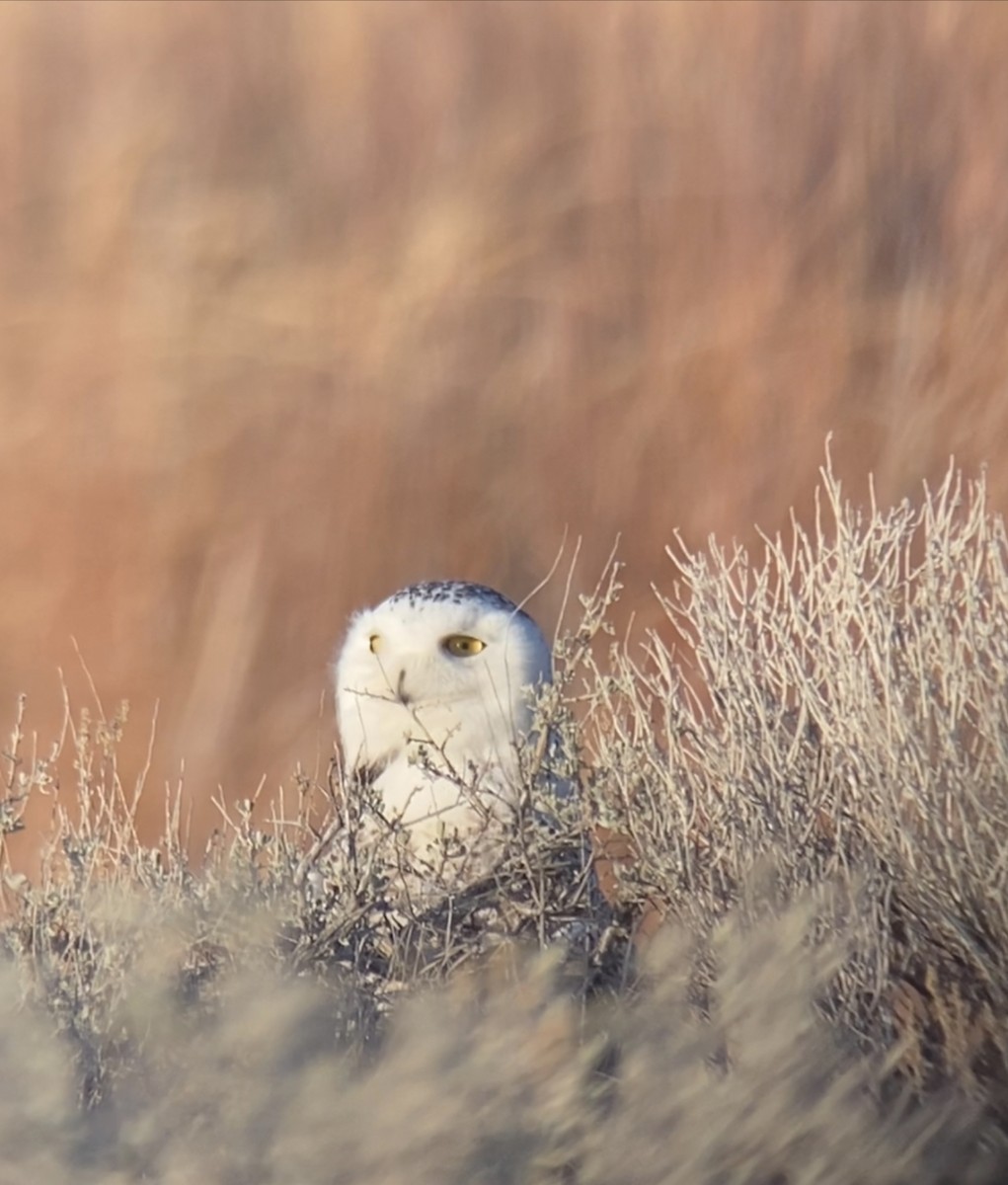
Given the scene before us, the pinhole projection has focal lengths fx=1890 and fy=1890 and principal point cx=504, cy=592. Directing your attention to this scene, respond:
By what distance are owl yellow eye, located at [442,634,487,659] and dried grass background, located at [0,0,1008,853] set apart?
150 centimetres

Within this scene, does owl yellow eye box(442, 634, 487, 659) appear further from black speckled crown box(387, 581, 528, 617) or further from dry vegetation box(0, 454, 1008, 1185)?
dry vegetation box(0, 454, 1008, 1185)

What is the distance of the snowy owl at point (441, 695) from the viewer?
3.22m

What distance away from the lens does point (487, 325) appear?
16.3 feet

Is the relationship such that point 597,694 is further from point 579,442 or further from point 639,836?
point 579,442

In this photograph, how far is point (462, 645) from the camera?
333 centimetres

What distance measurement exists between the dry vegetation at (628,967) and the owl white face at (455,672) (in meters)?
0.16

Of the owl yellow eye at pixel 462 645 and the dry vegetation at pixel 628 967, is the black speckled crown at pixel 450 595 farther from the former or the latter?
the dry vegetation at pixel 628 967

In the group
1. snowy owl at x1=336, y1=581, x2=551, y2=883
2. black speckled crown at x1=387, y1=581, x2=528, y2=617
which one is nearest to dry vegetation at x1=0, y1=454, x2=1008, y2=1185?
snowy owl at x1=336, y1=581, x2=551, y2=883

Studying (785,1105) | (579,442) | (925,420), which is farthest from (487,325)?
(785,1105)

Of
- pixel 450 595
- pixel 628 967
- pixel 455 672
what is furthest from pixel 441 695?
pixel 628 967

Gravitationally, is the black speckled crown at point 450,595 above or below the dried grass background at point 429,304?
below

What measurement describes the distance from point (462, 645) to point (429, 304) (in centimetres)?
182

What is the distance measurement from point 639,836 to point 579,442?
2173mm

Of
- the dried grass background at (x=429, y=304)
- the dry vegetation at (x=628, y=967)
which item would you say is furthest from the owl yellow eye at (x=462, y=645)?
the dried grass background at (x=429, y=304)
